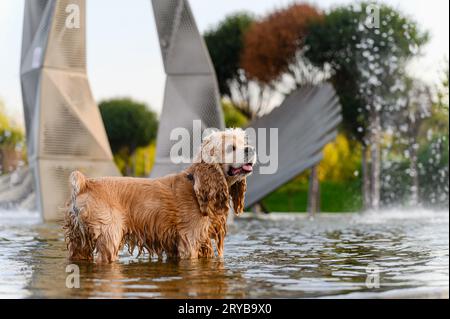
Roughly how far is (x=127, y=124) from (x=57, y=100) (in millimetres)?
38844

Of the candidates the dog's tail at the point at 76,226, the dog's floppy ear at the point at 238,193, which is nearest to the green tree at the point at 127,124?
the dog's floppy ear at the point at 238,193

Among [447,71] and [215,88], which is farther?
[447,71]

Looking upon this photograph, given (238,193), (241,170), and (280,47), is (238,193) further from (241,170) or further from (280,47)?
(280,47)

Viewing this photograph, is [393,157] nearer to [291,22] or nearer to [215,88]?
[291,22]

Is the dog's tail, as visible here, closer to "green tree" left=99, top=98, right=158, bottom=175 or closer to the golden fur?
the golden fur

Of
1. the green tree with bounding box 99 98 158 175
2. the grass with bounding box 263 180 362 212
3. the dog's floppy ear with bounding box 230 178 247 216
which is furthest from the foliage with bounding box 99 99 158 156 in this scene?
the dog's floppy ear with bounding box 230 178 247 216

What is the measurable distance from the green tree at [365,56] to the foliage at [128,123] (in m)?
21.1

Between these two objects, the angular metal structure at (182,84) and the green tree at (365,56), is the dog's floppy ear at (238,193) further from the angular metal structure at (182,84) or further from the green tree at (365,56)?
the green tree at (365,56)

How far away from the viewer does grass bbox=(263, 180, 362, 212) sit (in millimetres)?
46469

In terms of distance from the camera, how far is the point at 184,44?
20.5 m

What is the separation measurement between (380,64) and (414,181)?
576cm

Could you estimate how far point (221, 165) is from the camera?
936 centimetres

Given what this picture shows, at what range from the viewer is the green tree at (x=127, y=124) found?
59.1 m

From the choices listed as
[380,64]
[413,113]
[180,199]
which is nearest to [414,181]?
[413,113]
